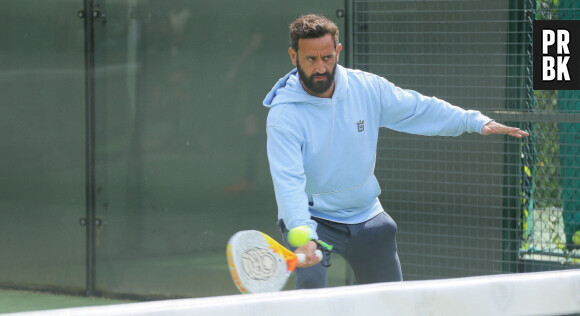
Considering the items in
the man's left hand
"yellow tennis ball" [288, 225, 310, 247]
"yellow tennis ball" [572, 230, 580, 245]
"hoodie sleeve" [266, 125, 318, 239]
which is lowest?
"yellow tennis ball" [572, 230, 580, 245]

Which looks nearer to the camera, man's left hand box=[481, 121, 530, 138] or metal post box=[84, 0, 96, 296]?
man's left hand box=[481, 121, 530, 138]

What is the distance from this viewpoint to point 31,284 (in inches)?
288

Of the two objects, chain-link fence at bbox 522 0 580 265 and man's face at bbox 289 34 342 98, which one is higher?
man's face at bbox 289 34 342 98

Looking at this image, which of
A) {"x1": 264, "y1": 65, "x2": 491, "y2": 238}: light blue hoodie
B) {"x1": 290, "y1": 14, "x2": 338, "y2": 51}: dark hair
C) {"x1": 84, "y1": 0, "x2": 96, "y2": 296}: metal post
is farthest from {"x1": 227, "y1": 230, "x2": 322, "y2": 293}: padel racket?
{"x1": 84, "y1": 0, "x2": 96, "y2": 296}: metal post

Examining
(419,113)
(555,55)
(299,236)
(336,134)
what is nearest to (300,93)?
(336,134)

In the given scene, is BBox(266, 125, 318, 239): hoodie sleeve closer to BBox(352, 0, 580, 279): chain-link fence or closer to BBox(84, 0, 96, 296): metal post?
BBox(352, 0, 580, 279): chain-link fence

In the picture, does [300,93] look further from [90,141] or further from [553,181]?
[90,141]

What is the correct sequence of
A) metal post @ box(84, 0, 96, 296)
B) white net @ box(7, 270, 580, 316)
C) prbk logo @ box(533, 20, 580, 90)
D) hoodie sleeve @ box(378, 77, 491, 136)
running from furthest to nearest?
metal post @ box(84, 0, 96, 296) → prbk logo @ box(533, 20, 580, 90) → hoodie sleeve @ box(378, 77, 491, 136) → white net @ box(7, 270, 580, 316)

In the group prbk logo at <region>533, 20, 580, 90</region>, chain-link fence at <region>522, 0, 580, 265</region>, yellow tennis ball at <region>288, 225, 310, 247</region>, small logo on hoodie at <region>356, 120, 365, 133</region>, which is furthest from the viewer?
chain-link fence at <region>522, 0, 580, 265</region>

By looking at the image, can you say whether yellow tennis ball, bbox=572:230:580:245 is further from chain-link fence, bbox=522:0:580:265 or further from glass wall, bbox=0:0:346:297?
glass wall, bbox=0:0:346:297

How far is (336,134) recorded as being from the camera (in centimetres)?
448

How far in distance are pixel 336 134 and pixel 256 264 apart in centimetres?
91

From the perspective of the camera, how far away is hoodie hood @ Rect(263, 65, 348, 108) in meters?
4.40

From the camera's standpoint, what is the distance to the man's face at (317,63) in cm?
432
